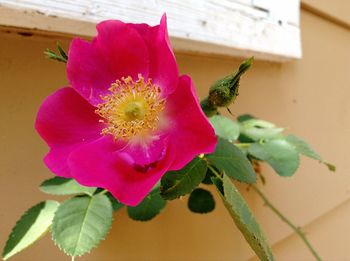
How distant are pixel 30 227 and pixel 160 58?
31 centimetres

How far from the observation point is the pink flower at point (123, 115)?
1.42 ft

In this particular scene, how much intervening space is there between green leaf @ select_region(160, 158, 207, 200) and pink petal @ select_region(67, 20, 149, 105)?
134 millimetres

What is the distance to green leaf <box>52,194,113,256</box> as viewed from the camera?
51 cm

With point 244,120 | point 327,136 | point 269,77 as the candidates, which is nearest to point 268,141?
point 244,120

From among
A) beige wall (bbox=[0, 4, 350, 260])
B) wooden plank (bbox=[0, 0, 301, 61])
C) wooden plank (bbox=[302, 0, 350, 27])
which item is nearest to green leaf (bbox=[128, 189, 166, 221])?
beige wall (bbox=[0, 4, 350, 260])

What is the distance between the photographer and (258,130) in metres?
0.87

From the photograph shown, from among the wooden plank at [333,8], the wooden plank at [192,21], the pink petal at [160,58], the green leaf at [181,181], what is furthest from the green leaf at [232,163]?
the wooden plank at [333,8]

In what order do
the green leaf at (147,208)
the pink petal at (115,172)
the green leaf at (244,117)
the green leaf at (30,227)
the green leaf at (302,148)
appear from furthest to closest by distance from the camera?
the green leaf at (244,117) → the green leaf at (302,148) → the green leaf at (147,208) → the green leaf at (30,227) → the pink petal at (115,172)

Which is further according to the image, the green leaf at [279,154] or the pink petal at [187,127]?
the green leaf at [279,154]

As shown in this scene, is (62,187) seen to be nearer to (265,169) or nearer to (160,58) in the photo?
(160,58)

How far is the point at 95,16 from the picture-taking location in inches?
25.5

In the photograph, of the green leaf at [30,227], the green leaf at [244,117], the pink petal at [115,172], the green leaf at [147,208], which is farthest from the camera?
the green leaf at [244,117]

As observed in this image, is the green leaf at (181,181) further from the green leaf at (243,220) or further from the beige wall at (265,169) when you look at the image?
the beige wall at (265,169)

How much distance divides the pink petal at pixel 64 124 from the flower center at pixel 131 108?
2 cm
